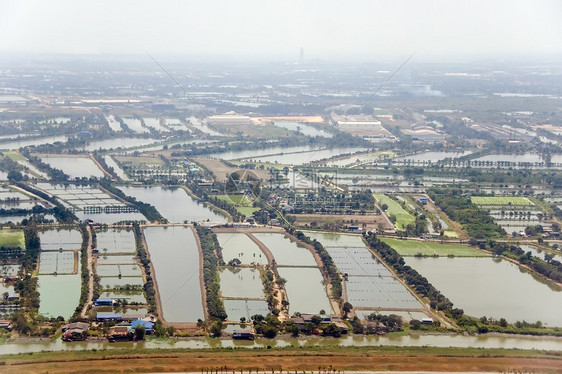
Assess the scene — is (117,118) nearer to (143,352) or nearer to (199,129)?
(199,129)

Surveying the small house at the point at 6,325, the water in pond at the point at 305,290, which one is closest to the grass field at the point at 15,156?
the water in pond at the point at 305,290

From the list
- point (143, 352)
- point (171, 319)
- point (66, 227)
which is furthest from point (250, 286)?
point (66, 227)

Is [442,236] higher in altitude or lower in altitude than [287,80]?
lower

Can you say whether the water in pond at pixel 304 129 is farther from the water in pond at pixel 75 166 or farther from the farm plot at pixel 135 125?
the water in pond at pixel 75 166

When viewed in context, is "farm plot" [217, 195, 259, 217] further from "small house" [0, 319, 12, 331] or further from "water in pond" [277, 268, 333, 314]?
"small house" [0, 319, 12, 331]

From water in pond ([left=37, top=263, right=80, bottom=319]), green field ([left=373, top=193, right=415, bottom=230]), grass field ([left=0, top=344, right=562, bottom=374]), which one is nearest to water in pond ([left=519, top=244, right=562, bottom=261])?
green field ([left=373, top=193, right=415, bottom=230])
